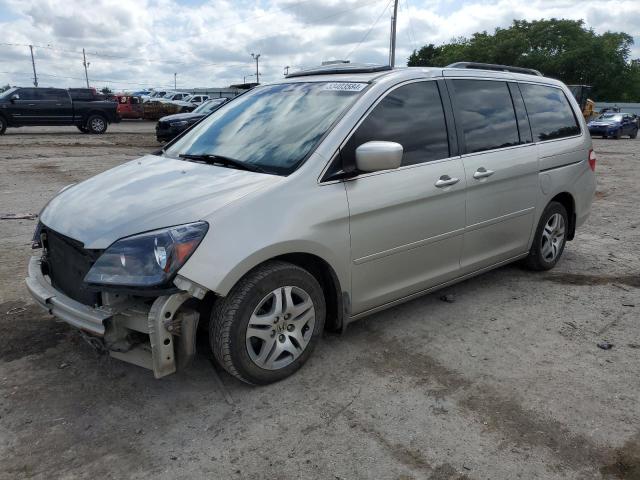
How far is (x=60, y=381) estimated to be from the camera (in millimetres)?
3240

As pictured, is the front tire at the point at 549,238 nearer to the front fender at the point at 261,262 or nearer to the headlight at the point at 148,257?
the front fender at the point at 261,262

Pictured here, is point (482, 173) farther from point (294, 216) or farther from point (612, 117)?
point (612, 117)

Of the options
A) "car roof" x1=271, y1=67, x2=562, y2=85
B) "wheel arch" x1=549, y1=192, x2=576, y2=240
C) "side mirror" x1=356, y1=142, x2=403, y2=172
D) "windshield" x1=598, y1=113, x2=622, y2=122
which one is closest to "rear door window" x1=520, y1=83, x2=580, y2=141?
"car roof" x1=271, y1=67, x2=562, y2=85

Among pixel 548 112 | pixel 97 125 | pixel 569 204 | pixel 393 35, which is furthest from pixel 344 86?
pixel 393 35

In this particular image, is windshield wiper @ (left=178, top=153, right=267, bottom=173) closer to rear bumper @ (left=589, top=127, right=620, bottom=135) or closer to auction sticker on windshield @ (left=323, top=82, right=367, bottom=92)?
auction sticker on windshield @ (left=323, top=82, right=367, bottom=92)

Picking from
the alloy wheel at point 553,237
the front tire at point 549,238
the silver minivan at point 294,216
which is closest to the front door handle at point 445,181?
the silver minivan at point 294,216

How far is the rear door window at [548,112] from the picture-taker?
4.82 meters

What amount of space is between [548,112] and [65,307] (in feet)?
14.3

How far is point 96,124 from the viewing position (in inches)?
901

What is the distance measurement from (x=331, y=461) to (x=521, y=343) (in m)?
1.86

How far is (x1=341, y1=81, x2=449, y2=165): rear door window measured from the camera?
11.4ft

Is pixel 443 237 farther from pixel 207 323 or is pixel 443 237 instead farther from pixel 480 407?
pixel 207 323

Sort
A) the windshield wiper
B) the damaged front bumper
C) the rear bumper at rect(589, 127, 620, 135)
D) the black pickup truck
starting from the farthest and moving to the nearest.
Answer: the rear bumper at rect(589, 127, 620, 135) < the black pickup truck < the windshield wiper < the damaged front bumper

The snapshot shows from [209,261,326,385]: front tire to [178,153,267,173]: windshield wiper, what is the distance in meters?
0.66
